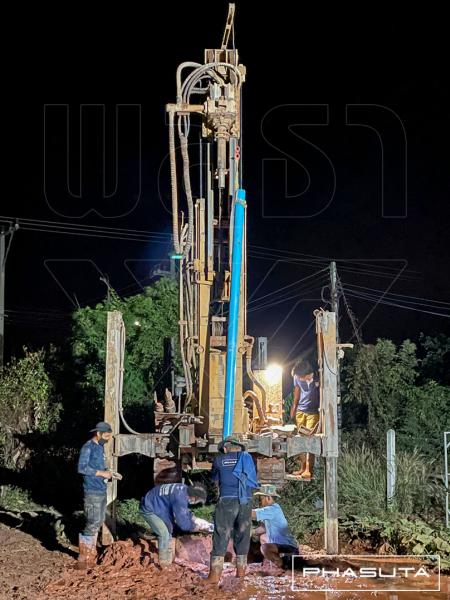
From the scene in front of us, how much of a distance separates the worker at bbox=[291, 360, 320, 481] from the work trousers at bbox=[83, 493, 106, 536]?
2.96 metres

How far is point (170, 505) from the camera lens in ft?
26.8

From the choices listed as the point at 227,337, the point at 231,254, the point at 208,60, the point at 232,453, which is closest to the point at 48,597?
the point at 232,453

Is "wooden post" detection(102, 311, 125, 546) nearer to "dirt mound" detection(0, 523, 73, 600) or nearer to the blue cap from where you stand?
the blue cap

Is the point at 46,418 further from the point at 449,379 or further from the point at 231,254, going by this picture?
the point at 449,379

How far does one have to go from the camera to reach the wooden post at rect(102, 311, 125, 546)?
9.58m

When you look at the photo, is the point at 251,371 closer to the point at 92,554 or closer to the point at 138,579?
the point at 92,554

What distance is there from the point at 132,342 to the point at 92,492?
28.5ft

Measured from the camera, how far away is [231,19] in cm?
998

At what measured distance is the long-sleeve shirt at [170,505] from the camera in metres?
8.09

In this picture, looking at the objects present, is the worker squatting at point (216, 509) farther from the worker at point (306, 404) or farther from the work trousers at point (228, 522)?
the worker at point (306, 404)

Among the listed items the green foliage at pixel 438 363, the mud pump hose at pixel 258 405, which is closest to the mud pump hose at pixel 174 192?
the mud pump hose at pixel 258 405

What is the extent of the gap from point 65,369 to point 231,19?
10607mm

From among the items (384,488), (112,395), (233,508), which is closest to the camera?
(233,508)

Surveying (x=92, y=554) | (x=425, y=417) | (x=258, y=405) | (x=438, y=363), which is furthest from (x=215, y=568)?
(x=438, y=363)
